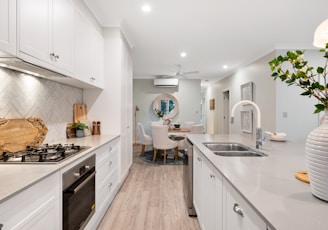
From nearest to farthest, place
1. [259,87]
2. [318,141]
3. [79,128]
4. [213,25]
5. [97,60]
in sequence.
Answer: [318,141] < [79,128] < [97,60] < [213,25] < [259,87]

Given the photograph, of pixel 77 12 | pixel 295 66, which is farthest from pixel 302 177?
pixel 77 12

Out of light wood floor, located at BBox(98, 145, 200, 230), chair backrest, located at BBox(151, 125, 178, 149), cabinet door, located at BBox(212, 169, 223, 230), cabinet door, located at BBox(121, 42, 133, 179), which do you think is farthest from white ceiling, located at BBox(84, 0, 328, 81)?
light wood floor, located at BBox(98, 145, 200, 230)

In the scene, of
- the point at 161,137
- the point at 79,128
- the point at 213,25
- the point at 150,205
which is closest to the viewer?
the point at 150,205

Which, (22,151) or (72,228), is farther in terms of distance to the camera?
(22,151)

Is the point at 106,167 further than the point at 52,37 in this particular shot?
Yes

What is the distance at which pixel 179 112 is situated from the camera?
755 centimetres

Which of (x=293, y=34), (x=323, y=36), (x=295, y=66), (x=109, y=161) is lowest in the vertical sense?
(x=109, y=161)

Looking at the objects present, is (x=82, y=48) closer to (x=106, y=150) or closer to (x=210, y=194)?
(x=106, y=150)

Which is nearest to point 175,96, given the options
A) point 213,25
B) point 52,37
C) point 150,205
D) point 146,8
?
point 213,25

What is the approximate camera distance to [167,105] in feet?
24.6

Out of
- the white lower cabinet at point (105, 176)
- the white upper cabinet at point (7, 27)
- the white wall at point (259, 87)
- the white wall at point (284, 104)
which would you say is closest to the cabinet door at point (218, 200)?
the white lower cabinet at point (105, 176)

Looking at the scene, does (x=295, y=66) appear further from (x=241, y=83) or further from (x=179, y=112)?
(x=179, y=112)

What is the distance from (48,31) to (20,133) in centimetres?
90

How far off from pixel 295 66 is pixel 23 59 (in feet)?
5.25
